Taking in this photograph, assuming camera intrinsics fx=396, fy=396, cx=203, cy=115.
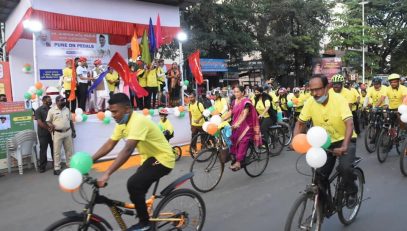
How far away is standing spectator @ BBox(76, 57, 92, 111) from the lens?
11438 mm

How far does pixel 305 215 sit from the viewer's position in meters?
4.01

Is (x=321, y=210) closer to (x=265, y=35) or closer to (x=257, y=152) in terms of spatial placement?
(x=257, y=152)

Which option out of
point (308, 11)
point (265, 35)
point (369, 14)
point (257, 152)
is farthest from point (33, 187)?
point (369, 14)

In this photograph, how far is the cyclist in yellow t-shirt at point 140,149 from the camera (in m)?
3.71

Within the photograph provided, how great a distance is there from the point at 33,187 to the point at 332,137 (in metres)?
5.94

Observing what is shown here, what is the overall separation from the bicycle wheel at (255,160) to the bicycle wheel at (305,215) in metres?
3.20

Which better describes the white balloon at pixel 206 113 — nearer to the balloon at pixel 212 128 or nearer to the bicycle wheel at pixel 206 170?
the balloon at pixel 212 128

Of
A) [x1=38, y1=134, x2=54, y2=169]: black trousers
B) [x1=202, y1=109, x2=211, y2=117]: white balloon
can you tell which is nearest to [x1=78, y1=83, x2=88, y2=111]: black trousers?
[x1=38, y1=134, x2=54, y2=169]: black trousers

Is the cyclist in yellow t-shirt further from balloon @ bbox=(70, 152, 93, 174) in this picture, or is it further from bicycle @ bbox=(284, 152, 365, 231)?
bicycle @ bbox=(284, 152, 365, 231)

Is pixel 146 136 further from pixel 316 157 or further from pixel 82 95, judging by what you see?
pixel 82 95

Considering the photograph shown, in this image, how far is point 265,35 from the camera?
26.6 m

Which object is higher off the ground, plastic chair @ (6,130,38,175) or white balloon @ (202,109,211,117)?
white balloon @ (202,109,211,117)

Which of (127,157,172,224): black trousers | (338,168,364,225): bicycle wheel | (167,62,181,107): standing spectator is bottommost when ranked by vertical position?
(338,168,364,225): bicycle wheel

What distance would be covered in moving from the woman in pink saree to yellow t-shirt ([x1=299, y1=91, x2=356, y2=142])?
256cm
